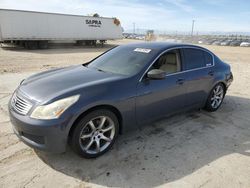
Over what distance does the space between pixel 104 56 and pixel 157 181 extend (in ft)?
8.50

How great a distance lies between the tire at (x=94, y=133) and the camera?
2.95 meters

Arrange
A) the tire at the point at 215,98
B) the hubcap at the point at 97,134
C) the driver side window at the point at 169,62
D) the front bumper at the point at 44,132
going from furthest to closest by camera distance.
→ the tire at the point at 215,98 < the driver side window at the point at 169,62 < the hubcap at the point at 97,134 < the front bumper at the point at 44,132

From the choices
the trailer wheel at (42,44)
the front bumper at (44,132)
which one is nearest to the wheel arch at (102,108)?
the front bumper at (44,132)

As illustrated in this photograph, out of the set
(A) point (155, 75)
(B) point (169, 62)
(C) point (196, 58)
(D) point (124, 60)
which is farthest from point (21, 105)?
(C) point (196, 58)

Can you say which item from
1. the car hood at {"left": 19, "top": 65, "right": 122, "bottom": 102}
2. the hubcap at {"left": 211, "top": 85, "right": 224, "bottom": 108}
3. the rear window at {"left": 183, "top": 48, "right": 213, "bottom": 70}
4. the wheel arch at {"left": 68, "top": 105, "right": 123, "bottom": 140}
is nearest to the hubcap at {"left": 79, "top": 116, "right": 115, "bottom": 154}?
the wheel arch at {"left": 68, "top": 105, "right": 123, "bottom": 140}

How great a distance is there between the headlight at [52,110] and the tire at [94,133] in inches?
11.0

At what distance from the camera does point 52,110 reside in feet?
9.10

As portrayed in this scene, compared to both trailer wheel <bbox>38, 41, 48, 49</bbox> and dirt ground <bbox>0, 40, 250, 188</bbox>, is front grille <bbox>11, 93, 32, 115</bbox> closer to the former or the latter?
dirt ground <bbox>0, 40, 250, 188</bbox>

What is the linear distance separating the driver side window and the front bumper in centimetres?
188

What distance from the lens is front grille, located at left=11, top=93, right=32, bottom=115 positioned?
2.88 m

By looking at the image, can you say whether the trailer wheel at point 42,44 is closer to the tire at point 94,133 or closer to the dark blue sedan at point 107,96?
the dark blue sedan at point 107,96

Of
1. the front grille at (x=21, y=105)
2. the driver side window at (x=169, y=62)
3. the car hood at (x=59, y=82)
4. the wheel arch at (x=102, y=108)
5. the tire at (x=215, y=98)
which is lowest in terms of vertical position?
the tire at (x=215, y=98)

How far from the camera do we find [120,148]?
3520 millimetres

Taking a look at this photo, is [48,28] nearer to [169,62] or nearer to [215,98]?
[215,98]
